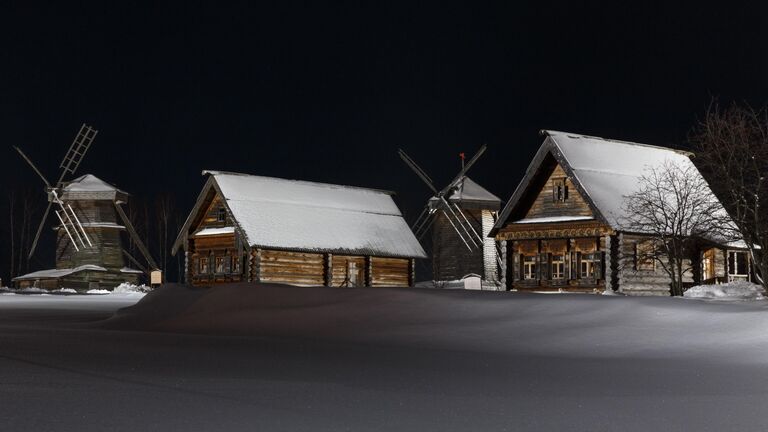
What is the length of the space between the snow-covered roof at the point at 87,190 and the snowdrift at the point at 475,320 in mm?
42804

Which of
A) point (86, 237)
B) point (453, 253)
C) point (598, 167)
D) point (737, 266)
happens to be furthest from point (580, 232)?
point (86, 237)

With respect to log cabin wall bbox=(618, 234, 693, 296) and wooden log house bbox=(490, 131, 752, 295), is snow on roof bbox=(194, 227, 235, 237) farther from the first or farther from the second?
log cabin wall bbox=(618, 234, 693, 296)

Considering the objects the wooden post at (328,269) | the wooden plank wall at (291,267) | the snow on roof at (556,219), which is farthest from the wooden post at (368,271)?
the snow on roof at (556,219)

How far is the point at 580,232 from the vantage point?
35.8 meters

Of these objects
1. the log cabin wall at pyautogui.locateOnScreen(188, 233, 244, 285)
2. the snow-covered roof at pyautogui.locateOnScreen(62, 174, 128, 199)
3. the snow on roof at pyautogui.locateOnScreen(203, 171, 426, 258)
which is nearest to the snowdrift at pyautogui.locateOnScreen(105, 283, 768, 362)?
the snow on roof at pyautogui.locateOnScreen(203, 171, 426, 258)

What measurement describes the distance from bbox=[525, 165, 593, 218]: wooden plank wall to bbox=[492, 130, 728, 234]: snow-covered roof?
0.76 meters

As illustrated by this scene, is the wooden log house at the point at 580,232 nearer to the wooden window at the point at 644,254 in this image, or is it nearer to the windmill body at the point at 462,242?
the wooden window at the point at 644,254

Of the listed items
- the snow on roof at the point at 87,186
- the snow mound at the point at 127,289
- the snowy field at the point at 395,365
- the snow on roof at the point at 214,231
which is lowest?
the snow mound at the point at 127,289

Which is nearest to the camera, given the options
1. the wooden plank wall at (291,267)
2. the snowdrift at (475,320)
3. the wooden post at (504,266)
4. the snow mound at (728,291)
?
Result: the snowdrift at (475,320)

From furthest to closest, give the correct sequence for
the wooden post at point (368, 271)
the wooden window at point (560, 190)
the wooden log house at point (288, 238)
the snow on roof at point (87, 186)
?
1. the snow on roof at point (87, 186)
2. the wooden post at point (368, 271)
3. the wooden log house at point (288, 238)
4. the wooden window at point (560, 190)

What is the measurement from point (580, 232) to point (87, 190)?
3872cm

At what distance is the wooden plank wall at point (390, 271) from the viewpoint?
155 ft

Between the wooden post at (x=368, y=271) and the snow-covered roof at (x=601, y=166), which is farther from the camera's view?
the wooden post at (x=368, y=271)

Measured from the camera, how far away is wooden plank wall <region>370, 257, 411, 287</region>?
47344 mm
